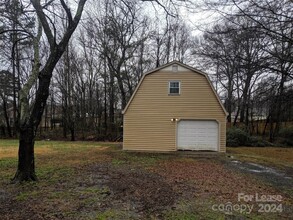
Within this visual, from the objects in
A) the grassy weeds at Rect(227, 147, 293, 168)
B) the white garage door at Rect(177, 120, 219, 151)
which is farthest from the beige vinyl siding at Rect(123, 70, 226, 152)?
the grassy weeds at Rect(227, 147, 293, 168)

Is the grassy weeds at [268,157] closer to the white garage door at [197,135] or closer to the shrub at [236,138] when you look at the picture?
the white garage door at [197,135]

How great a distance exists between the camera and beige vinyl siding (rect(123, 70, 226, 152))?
16047mm

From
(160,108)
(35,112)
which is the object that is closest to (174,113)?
(160,108)

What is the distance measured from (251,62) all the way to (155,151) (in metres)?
8.15

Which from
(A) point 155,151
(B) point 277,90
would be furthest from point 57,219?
(B) point 277,90

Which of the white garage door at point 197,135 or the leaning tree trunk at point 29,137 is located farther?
the white garage door at point 197,135

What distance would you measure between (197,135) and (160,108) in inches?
107

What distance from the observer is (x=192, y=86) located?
16094 millimetres

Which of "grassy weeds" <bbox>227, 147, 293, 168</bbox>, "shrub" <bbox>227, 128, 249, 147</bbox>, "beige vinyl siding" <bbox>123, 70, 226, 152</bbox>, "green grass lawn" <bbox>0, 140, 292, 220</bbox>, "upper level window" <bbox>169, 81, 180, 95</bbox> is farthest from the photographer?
"shrub" <bbox>227, 128, 249, 147</bbox>

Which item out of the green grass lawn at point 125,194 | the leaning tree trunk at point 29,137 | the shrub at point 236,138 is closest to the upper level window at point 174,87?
the green grass lawn at point 125,194

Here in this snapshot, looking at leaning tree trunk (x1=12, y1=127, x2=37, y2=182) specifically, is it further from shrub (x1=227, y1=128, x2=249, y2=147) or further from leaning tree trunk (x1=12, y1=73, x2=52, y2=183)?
shrub (x1=227, y1=128, x2=249, y2=147)

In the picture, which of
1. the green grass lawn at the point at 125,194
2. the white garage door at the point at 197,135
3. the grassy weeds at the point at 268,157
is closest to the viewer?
the green grass lawn at the point at 125,194

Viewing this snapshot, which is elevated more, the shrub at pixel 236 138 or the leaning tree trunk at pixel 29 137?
the leaning tree trunk at pixel 29 137

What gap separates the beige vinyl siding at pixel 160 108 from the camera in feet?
52.6
